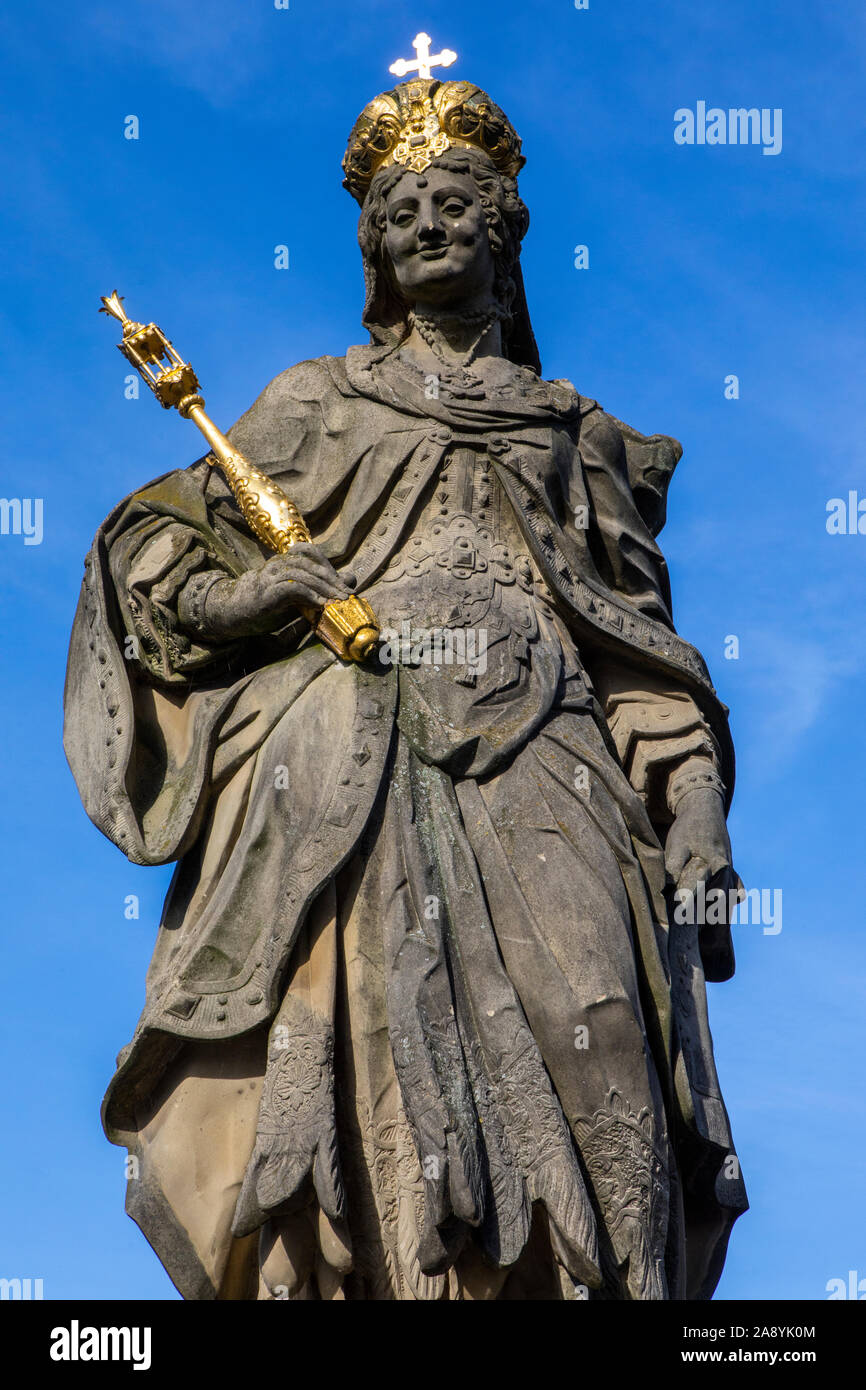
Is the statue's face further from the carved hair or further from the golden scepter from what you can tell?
the golden scepter

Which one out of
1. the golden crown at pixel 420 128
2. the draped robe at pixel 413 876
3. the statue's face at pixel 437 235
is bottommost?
the draped robe at pixel 413 876

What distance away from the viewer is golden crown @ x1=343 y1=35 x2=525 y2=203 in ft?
40.3

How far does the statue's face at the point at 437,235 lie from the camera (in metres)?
12.1

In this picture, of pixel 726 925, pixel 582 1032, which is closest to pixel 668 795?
pixel 726 925

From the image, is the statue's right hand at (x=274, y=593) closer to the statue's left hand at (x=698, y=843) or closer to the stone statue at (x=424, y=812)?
the stone statue at (x=424, y=812)

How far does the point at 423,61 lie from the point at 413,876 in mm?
4389

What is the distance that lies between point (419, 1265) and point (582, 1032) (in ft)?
3.84

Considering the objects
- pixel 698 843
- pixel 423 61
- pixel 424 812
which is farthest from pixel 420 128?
pixel 698 843

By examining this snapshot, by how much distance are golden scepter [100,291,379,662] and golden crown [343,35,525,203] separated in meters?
1.46

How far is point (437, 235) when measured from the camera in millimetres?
12086

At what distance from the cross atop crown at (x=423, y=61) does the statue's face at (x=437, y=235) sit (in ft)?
2.36

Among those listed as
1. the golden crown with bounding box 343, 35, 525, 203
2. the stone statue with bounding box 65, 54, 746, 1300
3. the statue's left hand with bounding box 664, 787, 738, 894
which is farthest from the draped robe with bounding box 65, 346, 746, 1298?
the golden crown with bounding box 343, 35, 525, 203

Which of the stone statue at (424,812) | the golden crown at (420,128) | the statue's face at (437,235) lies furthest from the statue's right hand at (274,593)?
the golden crown at (420,128)

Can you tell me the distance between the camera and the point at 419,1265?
32.8 feet
